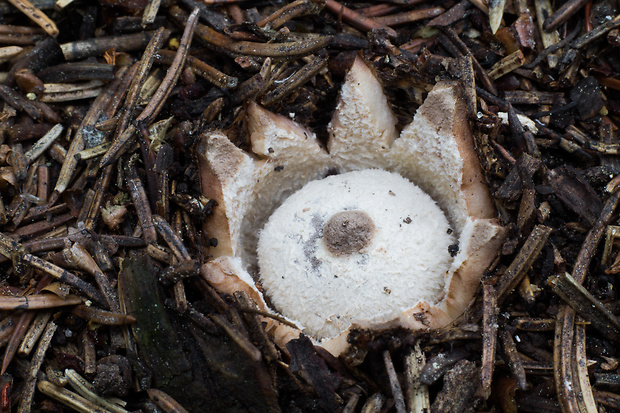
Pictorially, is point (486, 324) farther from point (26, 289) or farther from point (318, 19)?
point (26, 289)

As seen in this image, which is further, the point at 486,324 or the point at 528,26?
the point at 528,26

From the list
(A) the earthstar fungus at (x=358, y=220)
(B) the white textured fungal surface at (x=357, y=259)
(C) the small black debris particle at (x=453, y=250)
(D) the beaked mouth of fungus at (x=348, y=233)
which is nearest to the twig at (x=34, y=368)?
(A) the earthstar fungus at (x=358, y=220)

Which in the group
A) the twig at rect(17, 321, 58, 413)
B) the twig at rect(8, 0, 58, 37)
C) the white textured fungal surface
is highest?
the twig at rect(8, 0, 58, 37)

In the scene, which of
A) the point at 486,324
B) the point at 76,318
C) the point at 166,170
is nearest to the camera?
the point at 486,324

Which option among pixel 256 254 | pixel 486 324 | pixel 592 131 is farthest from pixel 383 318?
pixel 592 131

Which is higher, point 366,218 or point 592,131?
point 592,131

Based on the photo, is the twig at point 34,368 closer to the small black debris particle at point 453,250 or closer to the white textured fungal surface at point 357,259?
Result: the white textured fungal surface at point 357,259

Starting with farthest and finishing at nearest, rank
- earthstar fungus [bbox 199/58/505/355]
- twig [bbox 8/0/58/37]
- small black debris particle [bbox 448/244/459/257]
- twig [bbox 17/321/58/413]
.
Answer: twig [bbox 8/0/58/37] < small black debris particle [bbox 448/244/459/257] < earthstar fungus [bbox 199/58/505/355] < twig [bbox 17/321/58/413]

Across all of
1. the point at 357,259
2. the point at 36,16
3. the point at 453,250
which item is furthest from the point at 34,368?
the point at 453,250

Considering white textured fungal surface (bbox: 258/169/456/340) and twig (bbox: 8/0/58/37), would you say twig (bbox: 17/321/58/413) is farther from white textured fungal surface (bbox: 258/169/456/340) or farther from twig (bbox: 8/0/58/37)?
twig (bbox: 8/0/58/37)

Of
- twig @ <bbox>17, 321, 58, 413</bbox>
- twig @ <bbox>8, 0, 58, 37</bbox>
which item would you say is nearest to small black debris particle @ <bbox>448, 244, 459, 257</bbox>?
twig @ <bbox>17, 321, 58, 413</bbox>
